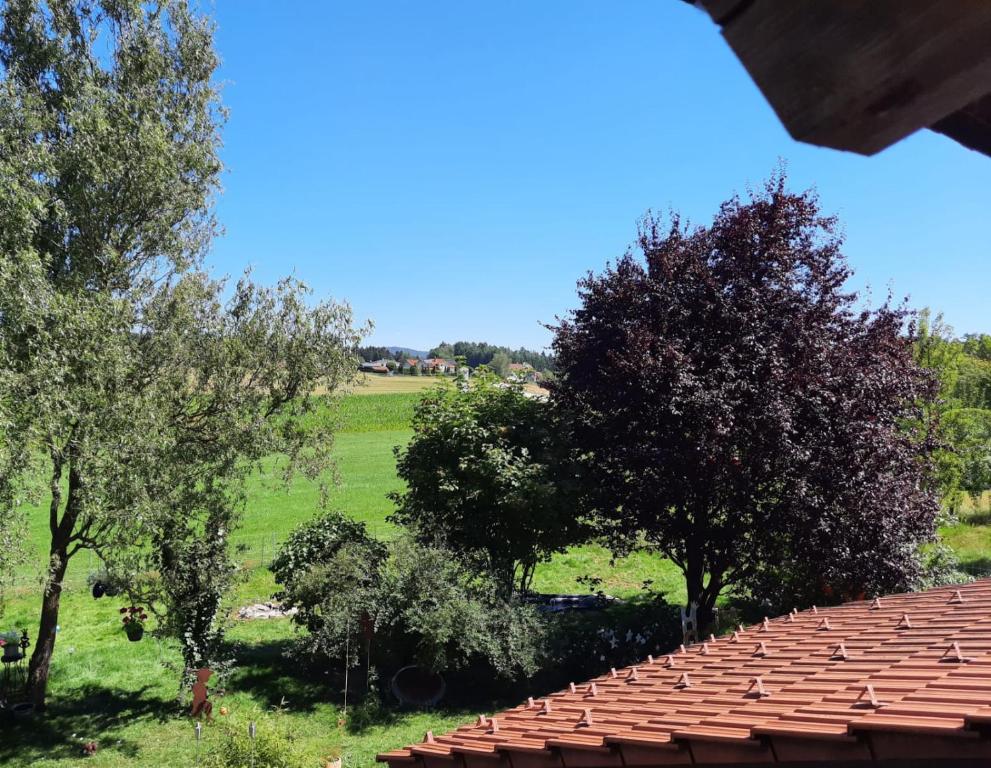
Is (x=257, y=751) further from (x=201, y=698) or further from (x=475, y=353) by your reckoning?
(x=475, y=353)

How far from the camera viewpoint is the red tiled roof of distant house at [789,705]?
103 inches

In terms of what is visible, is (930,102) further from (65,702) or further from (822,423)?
(65,702)

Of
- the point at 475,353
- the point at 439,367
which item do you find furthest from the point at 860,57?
→ the point at 475,353

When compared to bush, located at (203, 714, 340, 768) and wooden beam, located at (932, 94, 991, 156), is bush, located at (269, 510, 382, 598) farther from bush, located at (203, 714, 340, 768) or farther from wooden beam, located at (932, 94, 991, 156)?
wooden beam, located at (932, 94, 991, 156)

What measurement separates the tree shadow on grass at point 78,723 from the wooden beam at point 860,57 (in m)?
12.8

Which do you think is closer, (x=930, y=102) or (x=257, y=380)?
(x=930, y=102)

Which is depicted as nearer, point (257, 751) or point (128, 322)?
point (257, 751)

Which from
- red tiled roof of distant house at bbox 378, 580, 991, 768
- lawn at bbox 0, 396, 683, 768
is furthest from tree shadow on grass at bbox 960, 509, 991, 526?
red tiled roof of distant house at bbox 378, 580, 991, 768

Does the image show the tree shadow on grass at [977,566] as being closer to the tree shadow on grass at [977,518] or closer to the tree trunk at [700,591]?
the tree shadow on grass at [977,518]

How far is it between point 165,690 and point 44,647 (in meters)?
2.27

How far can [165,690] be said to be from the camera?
13.2m

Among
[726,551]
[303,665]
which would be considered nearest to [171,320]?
[303,665]

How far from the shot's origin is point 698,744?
3195 mm

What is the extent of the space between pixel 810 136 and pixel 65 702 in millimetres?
15736
